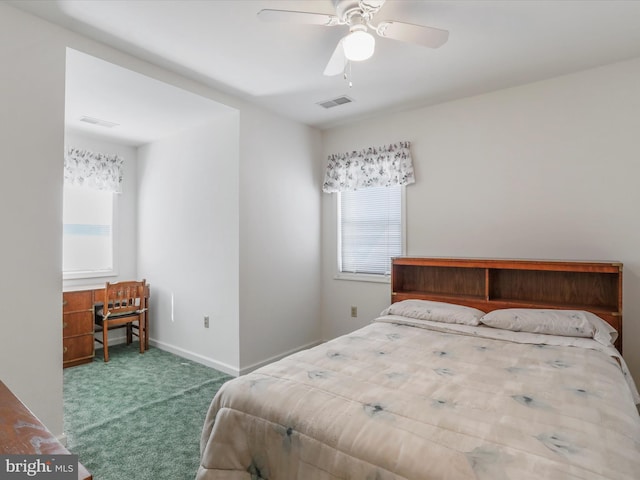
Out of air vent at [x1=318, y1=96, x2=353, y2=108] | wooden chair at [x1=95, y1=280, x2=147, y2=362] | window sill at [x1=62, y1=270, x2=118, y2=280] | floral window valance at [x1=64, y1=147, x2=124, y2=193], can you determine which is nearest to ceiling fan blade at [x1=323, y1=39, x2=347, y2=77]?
air vent at [x1=318, y1=96, x2=353, y2=108]

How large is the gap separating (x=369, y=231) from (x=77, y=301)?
314 centimetres

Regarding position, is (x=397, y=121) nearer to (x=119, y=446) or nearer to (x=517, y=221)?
(x=517, y=221)

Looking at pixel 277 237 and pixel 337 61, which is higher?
pixel 337 61

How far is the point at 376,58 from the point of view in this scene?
8.44ft

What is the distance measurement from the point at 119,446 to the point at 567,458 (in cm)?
235

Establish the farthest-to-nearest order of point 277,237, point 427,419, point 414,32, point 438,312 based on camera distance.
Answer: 1. point 277,237
2. point 438,312
3. point 414,32
4. point 427,419

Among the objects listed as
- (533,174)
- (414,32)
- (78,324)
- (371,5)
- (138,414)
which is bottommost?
(138,414)

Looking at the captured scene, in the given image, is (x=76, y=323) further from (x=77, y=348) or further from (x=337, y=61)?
(x=337, y=61)

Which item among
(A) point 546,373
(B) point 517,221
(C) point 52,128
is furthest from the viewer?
(B) point 517,221

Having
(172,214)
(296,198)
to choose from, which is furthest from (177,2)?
(172,214)

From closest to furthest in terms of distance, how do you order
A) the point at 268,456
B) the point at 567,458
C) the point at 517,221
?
the point at 567,458, the point at 268,456, the point at 517,221

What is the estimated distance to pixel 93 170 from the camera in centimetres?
415

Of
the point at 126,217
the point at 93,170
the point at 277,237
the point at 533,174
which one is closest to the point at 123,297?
the point at 126,217

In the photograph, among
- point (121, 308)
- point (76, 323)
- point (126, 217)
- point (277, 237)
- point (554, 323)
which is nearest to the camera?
point (554, 323)
